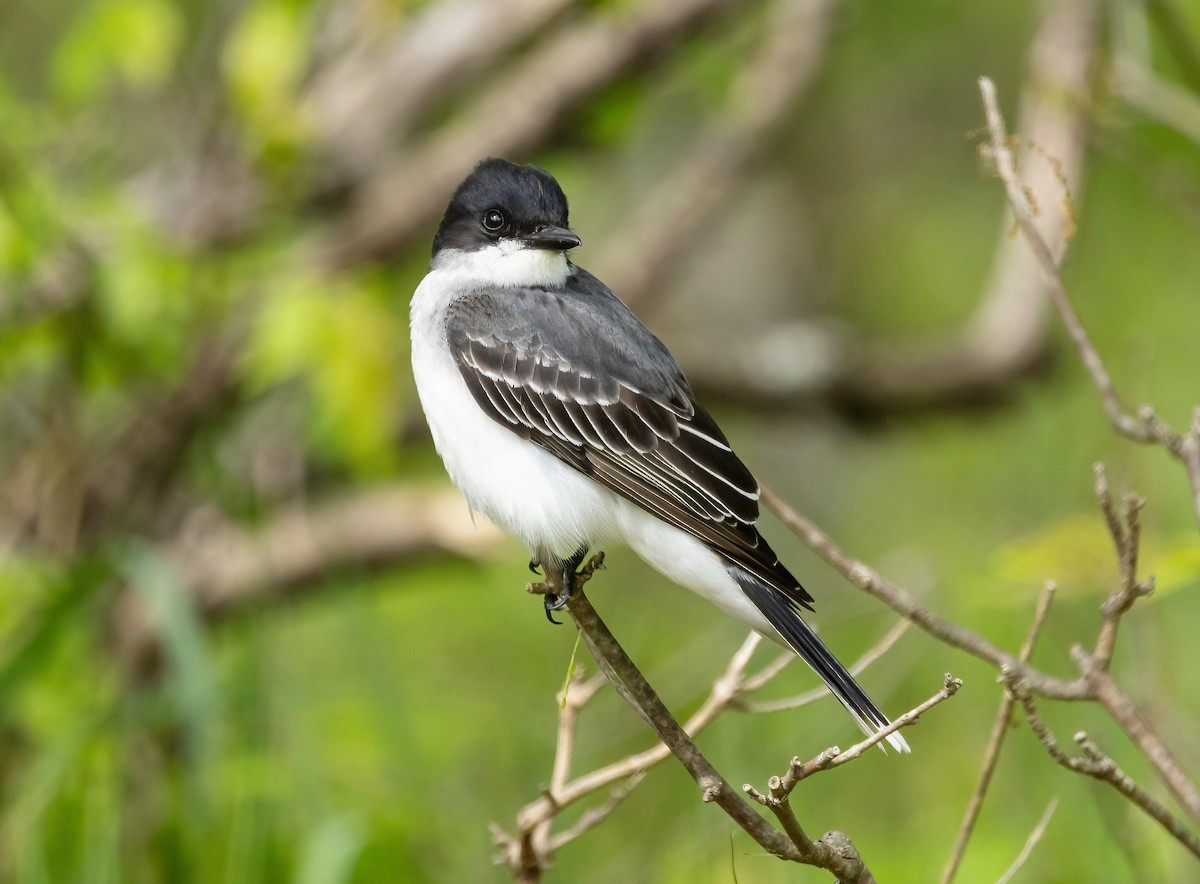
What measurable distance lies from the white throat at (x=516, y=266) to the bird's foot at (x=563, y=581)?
89 cm

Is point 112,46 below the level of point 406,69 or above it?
below

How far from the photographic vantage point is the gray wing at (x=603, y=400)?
11.0 ft

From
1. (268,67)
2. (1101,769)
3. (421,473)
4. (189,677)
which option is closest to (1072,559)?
(1101,769)

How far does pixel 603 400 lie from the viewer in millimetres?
3496

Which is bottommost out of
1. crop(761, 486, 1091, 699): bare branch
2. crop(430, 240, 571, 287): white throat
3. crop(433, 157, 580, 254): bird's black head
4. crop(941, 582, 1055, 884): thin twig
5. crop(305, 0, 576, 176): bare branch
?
crop(941, 582, 1055, 884): thin twig

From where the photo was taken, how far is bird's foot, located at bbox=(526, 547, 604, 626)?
280 centimetres

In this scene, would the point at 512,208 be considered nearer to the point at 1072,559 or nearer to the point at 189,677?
the point at 189,677

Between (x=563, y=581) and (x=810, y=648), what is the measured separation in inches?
19.1

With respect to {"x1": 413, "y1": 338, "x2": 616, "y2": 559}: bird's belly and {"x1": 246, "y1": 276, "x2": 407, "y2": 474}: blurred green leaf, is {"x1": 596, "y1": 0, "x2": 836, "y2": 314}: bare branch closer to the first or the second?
{"x1": 246, "y1": 276, "x2": 407, "y2": 474}: blurred green leaf

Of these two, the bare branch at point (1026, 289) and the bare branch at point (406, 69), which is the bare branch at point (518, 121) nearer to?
the bare branch at point (406, 69)

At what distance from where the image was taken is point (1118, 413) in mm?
2457

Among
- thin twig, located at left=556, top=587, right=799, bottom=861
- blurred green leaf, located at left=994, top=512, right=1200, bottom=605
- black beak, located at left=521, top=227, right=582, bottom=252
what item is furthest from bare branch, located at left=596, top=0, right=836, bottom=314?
thin twig, located at left=556, top=587, right=799, bottom=861

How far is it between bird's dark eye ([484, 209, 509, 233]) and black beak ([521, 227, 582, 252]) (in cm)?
10

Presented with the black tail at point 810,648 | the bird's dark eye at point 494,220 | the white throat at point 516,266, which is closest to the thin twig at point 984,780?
the black tail at point 810,648
